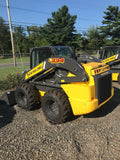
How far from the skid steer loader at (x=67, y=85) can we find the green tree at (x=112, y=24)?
31407 mm

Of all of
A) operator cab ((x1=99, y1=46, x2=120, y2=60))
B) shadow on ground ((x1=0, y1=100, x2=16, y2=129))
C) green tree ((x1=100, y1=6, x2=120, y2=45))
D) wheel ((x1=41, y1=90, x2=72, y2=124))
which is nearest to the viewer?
wheel ((x1=41, y1=90, x2=72, y2=124))

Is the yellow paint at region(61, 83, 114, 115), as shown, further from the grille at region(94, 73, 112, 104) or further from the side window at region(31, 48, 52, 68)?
the side window at region(31, 48, 52, 68)

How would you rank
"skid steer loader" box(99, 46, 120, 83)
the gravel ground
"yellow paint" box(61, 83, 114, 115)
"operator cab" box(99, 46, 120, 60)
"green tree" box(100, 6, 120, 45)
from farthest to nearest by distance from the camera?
"green tree" box(100, 6, 120, 45), "operator cab" box(99, 46, 120, 60), "skid steer loader" box(99, 46, 120, 83), "yellow paint" box(61, 83, 114, 115), the gravel ground

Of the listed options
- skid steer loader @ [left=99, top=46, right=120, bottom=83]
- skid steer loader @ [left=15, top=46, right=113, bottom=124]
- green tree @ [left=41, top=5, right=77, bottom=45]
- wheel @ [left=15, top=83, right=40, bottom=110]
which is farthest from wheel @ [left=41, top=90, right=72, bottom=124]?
green tree @ [left=41, top=5, right=77, bottom=45]

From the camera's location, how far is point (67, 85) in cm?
314

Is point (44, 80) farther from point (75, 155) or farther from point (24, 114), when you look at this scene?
point (75, 155)

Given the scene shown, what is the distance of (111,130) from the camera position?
2910 millimetres

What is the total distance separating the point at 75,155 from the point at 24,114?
2169 mm

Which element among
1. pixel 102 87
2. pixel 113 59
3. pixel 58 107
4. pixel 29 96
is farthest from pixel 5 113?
pixel 113 59

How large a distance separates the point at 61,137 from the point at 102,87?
4.87 ft

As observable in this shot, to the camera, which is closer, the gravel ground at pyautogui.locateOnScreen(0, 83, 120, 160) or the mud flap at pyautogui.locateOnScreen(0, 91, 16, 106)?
the gravel ground at pyautogui.locateOnScreen(0, 83, 120, 160)

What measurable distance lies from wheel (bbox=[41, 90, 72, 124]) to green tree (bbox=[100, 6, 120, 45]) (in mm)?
32128

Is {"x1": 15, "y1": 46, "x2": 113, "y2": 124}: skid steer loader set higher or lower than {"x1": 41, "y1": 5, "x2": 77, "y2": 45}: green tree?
lower

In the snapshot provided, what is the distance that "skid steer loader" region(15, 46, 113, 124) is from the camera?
2.88m
